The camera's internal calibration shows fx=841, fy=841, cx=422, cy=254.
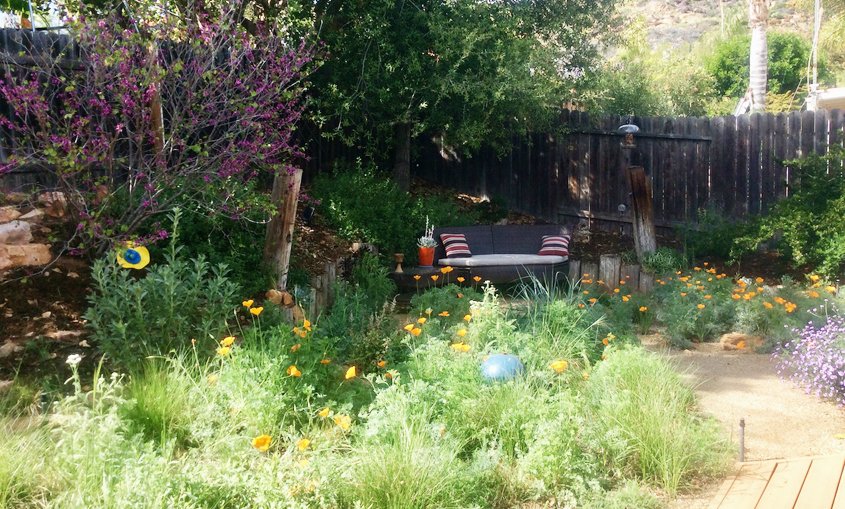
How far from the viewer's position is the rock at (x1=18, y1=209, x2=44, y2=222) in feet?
20.7

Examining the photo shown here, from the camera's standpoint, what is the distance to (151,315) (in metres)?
5.02

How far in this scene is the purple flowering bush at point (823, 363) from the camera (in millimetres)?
4688

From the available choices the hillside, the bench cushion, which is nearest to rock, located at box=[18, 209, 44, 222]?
the bench cushion

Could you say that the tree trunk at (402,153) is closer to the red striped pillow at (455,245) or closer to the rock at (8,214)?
the red striped pillow at (455,245)

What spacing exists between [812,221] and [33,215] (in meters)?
7.42

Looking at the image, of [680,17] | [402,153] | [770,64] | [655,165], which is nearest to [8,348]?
[402,153]

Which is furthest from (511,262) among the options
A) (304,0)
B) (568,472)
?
(568,472)

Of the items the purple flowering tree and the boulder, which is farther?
the boulder

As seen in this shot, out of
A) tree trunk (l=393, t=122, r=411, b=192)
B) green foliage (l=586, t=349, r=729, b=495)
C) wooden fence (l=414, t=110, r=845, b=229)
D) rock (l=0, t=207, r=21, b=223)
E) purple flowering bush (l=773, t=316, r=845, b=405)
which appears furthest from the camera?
tree trunk (l=393, t=122, r=411, b=192)

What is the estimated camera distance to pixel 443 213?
10.7 meters

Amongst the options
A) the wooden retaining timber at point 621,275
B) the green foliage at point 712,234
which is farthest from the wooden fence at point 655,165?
the wooden retaining timber at point 621,275

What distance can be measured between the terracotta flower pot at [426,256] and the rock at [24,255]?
4.17 m

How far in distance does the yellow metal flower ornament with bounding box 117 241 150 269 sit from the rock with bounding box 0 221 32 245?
900mm

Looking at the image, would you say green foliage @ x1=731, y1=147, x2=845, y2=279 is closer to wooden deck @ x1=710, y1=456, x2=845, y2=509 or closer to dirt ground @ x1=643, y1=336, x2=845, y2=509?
dirt ground @ x1=643, y1=336, x2=845, y2=509
